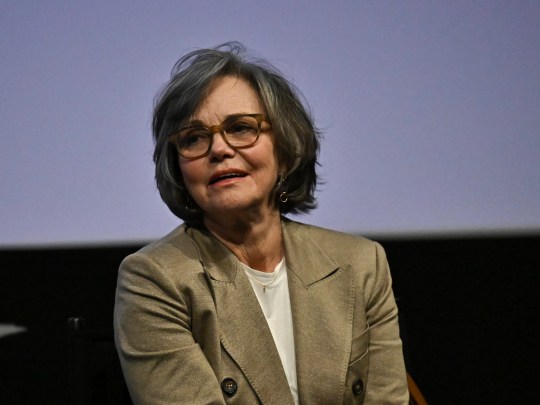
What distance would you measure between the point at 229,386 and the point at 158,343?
185 mm

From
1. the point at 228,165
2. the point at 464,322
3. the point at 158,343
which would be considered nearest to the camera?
the point at 158,343

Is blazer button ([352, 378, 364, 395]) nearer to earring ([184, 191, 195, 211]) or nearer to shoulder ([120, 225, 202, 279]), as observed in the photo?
shoulder ([120, 225, 202, 279])

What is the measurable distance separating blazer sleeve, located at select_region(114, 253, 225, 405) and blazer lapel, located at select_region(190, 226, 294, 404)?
0.08 metres

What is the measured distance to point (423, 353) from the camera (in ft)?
10.0

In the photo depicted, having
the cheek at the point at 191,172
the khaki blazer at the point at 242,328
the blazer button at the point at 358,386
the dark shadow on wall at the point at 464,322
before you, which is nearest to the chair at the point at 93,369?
the khaki blazer at the point at 242,328

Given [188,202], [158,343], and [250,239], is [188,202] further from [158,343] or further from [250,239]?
[158,343]

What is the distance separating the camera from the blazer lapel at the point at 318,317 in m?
1.99

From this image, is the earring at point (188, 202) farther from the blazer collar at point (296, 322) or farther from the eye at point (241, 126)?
the eye at point (241, 126)

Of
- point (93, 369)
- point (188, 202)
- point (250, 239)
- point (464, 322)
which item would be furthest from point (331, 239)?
point (464, 322)

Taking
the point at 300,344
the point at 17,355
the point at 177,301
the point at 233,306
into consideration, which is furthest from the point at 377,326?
the point at 17,355

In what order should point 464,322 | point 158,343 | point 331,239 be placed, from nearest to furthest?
point 158,343
point 331,239
point 464,322

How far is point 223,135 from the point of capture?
2.00 m

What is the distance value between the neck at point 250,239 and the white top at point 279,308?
0.10 ft

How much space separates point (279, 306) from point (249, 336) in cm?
15
